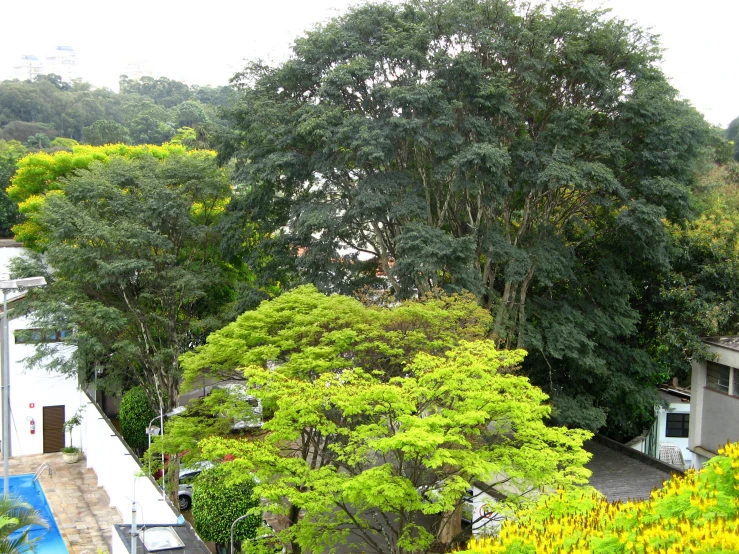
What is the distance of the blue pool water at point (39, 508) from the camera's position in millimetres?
17516

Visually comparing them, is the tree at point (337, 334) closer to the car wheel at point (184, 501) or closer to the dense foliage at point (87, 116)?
the car wheel at point (184, 501)

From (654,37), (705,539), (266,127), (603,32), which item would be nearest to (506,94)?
(603,32)

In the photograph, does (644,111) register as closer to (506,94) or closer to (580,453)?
(506,94)

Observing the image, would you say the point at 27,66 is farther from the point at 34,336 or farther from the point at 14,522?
the point at 14,522

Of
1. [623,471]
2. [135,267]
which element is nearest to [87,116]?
[135,267]

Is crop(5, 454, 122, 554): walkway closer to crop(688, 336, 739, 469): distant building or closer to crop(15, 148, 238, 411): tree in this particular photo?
crop(15, 148, 238, 411): tree

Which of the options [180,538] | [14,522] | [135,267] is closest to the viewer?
[14,522]

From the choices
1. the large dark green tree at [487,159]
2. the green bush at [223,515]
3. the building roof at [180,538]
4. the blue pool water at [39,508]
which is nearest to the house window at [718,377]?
the large dark green tree at [487,159]

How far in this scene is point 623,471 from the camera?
63.0 ft

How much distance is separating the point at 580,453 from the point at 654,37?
1223 centimetres

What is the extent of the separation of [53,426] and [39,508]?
5125 millimetres

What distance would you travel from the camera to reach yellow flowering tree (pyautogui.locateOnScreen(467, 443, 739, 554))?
482cm

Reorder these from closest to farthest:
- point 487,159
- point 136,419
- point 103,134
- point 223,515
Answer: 1. point 223,515
2. point 487,159
3. point 136,419
4. point 103,134

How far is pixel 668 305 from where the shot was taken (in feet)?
68.3
